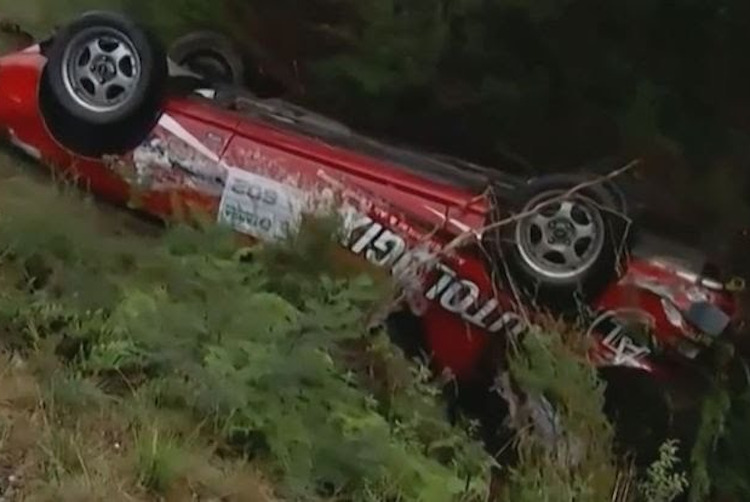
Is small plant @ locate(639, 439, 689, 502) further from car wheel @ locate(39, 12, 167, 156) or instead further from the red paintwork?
car wheel @ locate(39, 12, 167, 156)

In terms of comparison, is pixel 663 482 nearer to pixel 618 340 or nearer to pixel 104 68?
pixel 618 340

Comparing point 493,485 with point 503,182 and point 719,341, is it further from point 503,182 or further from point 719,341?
point 503,182

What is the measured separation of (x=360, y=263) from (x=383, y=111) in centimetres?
160

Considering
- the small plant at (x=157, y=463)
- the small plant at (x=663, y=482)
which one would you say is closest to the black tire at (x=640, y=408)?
the small plant at (x=663, y=482)

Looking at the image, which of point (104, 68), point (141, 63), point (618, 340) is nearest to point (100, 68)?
point (104, 68)

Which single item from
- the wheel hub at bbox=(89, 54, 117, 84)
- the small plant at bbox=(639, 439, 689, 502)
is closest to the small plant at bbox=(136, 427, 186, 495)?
the small plant at bbox=(639, 439, 689, 502)

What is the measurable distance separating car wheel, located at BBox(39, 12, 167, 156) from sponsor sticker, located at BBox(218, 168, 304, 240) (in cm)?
57

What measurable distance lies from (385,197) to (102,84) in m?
1.58

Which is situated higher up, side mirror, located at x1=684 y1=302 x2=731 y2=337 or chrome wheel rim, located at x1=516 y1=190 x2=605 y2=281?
chrome wheel rim, located at x1=516 y1=190 x2=605 y2=281

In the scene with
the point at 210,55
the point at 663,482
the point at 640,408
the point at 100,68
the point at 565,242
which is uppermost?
the point at 210,55

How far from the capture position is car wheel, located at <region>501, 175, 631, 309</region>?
780 cm

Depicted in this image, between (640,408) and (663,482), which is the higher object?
(640,408)

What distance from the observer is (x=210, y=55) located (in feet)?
31.7

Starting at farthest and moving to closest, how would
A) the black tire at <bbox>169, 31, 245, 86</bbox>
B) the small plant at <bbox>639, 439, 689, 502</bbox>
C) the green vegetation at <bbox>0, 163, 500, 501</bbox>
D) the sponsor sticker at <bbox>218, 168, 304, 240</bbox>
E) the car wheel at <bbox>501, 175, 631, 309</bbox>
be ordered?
the black tire at <bbox>169, 31, 245, 86</bbox>, the sponsor sticker at <bbox>218, 168, 304, 240</bbox>, the car wheel at <bbox>501, 175, 631, 309</bbox>, the small plant at <bbox>639, 439, 689, 502</bbox>, the green vegetation at <bbox>0, 163, 500, 501</bbox>
